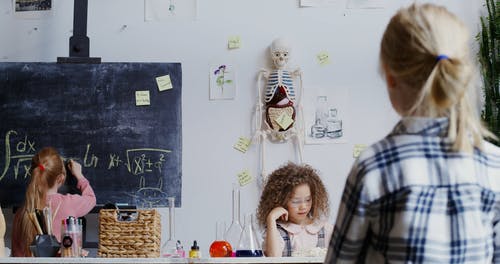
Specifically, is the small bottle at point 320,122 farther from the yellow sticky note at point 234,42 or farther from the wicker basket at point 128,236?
the wicker basket at point 128,236

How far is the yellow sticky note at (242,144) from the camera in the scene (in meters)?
3.88

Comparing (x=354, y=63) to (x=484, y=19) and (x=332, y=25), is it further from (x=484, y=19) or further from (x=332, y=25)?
(x=484, y=19)

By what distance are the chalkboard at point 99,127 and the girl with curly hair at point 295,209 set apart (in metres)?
0.58

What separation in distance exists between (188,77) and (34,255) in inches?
68.0

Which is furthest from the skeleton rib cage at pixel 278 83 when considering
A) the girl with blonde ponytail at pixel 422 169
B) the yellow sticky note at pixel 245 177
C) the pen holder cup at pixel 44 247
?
the girl with blonde ponytail at pixel 422 169

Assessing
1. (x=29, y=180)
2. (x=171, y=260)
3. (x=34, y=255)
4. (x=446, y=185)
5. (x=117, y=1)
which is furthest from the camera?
(x=117, y=1)

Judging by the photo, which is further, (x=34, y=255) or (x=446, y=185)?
(x=34, y=255)

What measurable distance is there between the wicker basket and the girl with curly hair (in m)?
0.68

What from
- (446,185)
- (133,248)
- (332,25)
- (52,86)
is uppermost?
(332,25)

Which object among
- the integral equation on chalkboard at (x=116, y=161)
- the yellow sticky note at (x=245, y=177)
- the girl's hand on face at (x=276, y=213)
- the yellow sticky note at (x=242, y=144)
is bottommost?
the girl's hand on face at (x=276, y=213)

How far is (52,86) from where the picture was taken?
12.5 ft

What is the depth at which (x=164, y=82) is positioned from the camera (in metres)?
3.84

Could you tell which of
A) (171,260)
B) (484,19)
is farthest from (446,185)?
(484,19)

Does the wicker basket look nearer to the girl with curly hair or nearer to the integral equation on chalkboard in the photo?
the girl with curly hair
